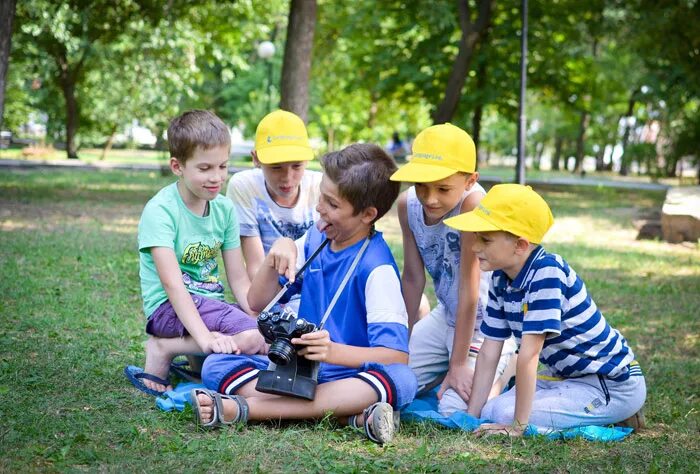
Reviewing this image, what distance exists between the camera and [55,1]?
1403cm

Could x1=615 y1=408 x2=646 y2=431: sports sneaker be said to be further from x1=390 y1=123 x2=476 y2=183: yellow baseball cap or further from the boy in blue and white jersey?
x1=390 y1=123 x2=476 y2=183: yellow baseball cap

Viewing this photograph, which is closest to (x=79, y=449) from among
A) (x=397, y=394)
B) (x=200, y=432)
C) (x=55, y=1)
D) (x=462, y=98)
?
(x=200, y=432)

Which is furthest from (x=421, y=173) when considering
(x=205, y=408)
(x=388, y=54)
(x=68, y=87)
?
(x=68, y=87)

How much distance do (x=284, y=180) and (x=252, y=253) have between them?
1.55 ft

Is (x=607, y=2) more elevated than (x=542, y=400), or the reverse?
(x=607, y=2)

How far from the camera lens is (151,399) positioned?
12.9 feet

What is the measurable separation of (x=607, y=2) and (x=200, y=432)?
659 inches

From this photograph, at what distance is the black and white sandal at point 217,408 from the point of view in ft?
11.4

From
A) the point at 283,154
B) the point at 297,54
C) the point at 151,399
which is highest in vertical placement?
the point at 297,54

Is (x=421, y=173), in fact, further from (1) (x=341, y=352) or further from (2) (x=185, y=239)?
(2) (x=185, y=239)

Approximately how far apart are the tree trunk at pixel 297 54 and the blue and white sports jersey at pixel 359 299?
9.14 m

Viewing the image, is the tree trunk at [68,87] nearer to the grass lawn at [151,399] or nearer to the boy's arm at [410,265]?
the grass lawn at [151,399]

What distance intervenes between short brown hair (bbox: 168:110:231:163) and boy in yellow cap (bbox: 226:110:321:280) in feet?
1.38

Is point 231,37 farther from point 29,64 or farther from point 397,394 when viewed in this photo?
point 397,394
